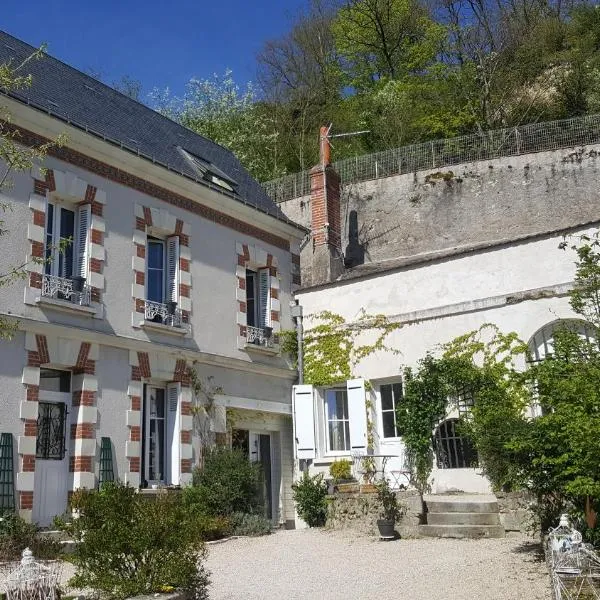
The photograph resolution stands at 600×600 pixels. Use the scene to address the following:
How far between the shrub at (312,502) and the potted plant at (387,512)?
1.80 m

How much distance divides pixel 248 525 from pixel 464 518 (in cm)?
342

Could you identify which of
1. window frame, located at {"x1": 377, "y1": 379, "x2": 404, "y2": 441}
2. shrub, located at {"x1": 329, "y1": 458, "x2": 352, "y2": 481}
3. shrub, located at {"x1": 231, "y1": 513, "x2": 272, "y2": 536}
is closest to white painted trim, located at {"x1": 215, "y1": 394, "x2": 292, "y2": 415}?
shrub, located at {"x1": 329, "y1": 458, "x2": 352, "y2": 481}

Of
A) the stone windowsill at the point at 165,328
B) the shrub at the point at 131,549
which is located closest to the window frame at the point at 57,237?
the stone windowsill at the point at 165,328

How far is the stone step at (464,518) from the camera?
10.3m

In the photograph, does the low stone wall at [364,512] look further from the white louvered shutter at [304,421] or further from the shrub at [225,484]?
the white louvered shutter at [304,421]

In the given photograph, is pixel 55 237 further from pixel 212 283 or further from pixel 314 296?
pixel 314 296

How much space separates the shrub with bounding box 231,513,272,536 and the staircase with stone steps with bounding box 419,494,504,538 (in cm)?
268

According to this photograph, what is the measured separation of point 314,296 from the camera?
15203mm

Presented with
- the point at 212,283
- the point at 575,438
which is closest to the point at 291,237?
the point at 212,283

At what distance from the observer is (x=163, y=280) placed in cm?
1295

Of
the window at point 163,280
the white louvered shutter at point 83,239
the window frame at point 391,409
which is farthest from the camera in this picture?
the window frame at point 391,409

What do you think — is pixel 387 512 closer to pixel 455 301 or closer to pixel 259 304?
pixel 455 301

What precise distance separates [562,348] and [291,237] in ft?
29.2

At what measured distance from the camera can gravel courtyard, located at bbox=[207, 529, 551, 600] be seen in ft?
22.4
